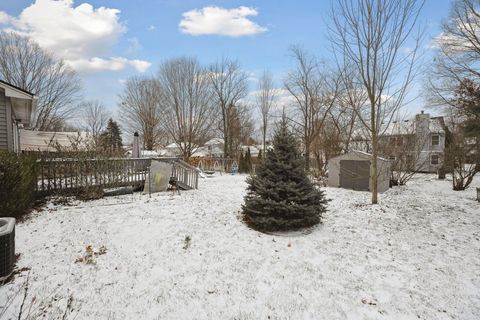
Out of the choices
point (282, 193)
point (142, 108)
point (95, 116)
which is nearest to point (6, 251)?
point (282, 193)

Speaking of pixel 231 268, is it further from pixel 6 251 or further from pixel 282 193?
pixel 6 251

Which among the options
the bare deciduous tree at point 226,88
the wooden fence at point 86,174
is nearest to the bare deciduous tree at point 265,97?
the bare deciduous tree at point 226,88

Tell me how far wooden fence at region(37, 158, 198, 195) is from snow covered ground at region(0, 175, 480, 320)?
83 cm

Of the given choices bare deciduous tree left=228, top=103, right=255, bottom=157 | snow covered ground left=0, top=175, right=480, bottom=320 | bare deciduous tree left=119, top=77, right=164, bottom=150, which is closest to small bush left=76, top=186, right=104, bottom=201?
snow covered ground left=0, top=175, right=480, bottom=320

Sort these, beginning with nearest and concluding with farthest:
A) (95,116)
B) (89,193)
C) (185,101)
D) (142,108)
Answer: (89,193) < (185,101) < (142,108) < (95,116)

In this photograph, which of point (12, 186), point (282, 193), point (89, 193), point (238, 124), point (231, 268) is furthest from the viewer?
point (238, 124)

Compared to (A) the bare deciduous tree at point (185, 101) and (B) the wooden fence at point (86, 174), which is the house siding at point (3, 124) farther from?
(A) the bare deciduous tree at point (185, 101)

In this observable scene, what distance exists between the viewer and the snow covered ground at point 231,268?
303cm

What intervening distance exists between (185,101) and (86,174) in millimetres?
13462

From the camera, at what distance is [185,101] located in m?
19.3

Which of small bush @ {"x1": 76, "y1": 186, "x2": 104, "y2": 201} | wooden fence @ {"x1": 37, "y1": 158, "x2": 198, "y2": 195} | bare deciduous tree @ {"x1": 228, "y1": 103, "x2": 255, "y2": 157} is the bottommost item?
small bush @ {"x1": 76, "y1": 186, "x2": 104, "y2": 201}

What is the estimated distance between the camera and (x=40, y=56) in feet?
69.8

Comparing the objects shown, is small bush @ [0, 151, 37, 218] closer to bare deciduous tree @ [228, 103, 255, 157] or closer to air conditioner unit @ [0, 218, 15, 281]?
air conditioner unit @ [0, 218, 15, 281]

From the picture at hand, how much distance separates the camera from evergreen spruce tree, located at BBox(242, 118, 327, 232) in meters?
5.34
